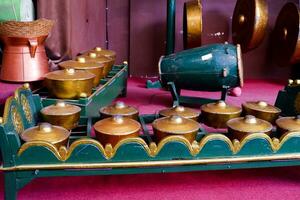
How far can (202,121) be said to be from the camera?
1586 mm

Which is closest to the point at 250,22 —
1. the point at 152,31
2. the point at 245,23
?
the point at 245,23

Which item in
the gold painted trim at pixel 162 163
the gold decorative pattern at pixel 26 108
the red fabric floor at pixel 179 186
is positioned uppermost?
the gold decorative pattern at pixel 26 108

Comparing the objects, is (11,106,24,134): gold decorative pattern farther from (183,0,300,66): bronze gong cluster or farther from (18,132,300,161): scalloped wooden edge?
(183,0,300,66): bronze gong cluster

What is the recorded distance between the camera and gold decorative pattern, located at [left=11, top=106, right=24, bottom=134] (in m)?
1.22

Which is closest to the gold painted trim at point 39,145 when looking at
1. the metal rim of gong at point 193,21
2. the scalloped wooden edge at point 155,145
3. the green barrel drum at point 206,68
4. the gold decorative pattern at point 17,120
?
the scalloped wooden edge at point 155,145

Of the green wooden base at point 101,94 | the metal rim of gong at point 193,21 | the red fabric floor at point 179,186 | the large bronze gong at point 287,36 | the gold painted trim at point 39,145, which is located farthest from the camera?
the metal rim of gong at point 193,21

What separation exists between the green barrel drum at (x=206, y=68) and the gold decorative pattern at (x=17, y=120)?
1.31 m

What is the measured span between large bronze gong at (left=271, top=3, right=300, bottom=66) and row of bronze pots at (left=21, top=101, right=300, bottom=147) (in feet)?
5.52

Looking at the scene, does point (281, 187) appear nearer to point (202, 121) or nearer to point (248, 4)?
point (202, 121)

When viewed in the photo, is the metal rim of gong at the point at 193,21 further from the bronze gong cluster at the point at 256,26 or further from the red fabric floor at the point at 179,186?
the red fabric floor at the point at 179,186

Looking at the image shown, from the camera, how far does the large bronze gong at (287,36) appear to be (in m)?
3.05

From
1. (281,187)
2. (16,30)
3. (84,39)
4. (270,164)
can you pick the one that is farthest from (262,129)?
(84,39)

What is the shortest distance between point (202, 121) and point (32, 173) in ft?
2.43

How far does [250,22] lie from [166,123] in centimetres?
220
